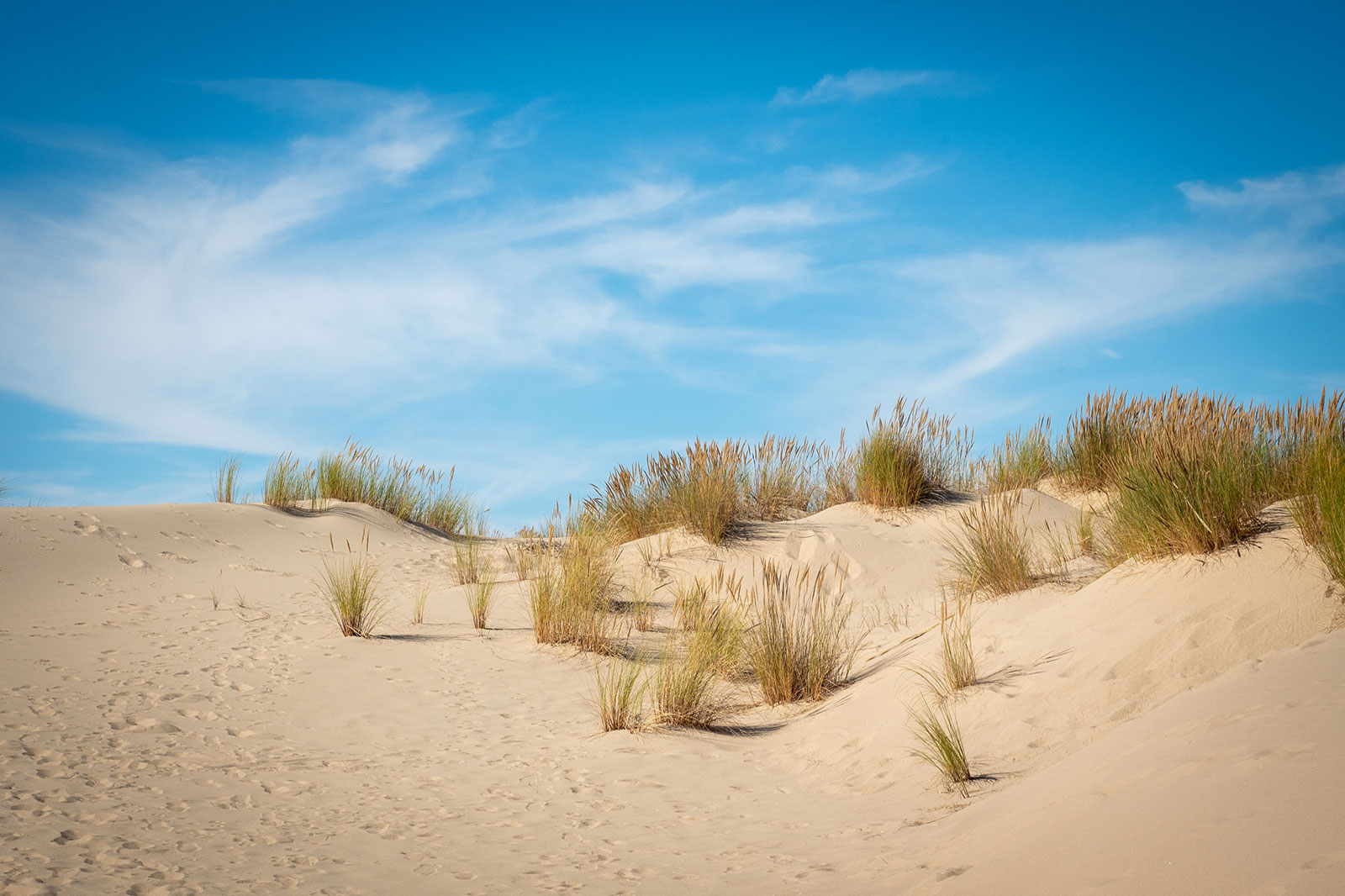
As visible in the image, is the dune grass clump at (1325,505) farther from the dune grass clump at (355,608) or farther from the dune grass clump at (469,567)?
the dune grass clump at (469,567)

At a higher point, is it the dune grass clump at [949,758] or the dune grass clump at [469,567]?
the dune grass clump at [469,567]

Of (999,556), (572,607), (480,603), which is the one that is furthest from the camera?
(480,603)

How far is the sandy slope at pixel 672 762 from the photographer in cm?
246

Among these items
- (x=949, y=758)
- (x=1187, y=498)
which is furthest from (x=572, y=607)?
(x=1187, y=498)

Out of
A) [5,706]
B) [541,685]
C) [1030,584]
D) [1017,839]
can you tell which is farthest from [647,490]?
[1017,839]

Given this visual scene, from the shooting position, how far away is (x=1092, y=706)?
4.18 m

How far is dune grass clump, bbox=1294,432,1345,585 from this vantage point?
4.11 m

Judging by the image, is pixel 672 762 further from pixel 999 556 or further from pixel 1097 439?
pixel 1097 439

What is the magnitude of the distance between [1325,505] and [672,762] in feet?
11.8

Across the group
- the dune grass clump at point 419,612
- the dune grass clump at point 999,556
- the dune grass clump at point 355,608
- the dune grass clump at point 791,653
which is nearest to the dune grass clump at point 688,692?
the dune grass clump at point 791,653

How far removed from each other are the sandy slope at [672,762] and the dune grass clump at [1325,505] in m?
0.14

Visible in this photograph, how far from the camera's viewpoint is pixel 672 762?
4898 millimetres

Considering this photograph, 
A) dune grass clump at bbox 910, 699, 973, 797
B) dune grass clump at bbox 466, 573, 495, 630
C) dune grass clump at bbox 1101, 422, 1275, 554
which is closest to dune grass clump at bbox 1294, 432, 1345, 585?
dune grass clump at bbox 1101, 422, 1275, 554

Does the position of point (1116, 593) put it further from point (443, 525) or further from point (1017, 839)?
point (443, 525)
